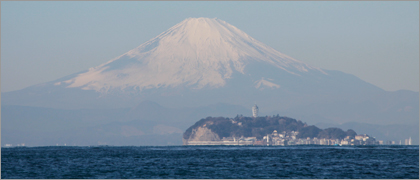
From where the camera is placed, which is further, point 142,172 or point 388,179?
point 142,172

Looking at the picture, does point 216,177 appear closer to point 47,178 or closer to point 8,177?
point 47,178

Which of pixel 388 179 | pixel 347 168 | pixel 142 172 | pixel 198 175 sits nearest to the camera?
pixel 388 179

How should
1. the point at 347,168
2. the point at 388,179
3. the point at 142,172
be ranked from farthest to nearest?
the point at 347,168, the point at 142,172, the point at 388,179

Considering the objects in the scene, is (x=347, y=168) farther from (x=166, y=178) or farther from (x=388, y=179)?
(x=166, y=178)

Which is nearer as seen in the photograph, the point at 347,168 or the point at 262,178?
the point at 262,178

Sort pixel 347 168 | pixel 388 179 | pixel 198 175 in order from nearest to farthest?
pixel 388 179
pixel 198 175
pixel 347 168

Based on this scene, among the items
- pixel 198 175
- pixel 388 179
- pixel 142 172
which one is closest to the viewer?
pixel 388 179

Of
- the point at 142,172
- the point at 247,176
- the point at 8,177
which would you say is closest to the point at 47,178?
the point at 8,177

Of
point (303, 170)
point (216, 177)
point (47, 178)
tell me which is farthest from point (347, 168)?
point (47, 178)
